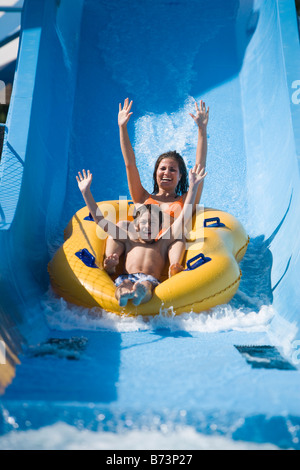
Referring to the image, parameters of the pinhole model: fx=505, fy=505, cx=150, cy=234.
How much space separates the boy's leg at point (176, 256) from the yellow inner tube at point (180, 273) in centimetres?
4

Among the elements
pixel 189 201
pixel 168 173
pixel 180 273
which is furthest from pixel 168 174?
pixel 180 273

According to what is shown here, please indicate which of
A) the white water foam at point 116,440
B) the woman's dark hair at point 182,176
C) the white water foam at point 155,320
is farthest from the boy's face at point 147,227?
the white water foam at point 116,440

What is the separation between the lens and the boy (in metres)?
2.57

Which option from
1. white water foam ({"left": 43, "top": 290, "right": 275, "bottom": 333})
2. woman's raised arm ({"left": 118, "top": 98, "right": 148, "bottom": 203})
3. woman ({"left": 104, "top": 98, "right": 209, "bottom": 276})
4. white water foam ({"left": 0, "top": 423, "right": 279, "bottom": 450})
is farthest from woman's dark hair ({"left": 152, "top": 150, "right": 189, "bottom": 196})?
white water foam ({"left": 0, "top": 423, "right": 279, "bottom": 450})

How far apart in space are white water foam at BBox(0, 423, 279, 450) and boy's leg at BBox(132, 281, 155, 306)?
30.0 inches

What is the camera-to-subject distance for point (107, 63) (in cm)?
436

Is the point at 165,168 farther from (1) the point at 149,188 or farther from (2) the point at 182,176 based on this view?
(1) the point at 149,188

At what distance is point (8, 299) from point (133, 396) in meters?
0.85

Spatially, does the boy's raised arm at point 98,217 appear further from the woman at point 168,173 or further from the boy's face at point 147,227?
the woman at point 168,173

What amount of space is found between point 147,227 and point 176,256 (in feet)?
0.70

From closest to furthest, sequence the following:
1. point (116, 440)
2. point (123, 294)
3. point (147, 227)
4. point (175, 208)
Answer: point (116, 440), point (123, 294), point (147, 227), point (175, 208)

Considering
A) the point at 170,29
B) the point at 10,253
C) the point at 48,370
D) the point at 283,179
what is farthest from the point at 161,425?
the point at 170,29

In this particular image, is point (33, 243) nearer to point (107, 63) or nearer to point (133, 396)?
point (133, 396)

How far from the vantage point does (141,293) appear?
227 cm
